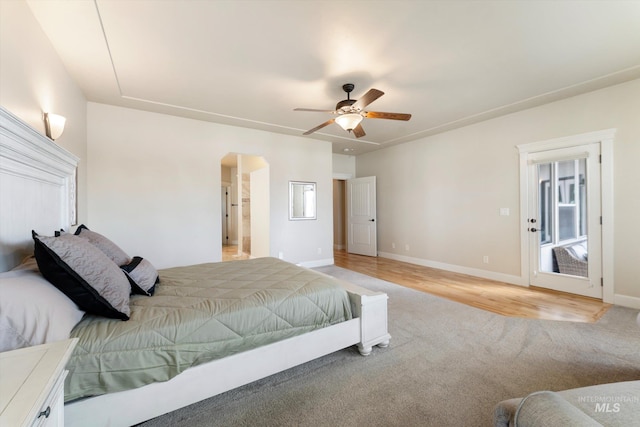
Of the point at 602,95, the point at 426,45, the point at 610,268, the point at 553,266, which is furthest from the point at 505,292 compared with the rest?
the point at 426,45

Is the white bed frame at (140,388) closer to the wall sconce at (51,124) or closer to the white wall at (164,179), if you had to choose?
the wall sconce at (51,124)

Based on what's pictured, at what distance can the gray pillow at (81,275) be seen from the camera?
1.24 meters

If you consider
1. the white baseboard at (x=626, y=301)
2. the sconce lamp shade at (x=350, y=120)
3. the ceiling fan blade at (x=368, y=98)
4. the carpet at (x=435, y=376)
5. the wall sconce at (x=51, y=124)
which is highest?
the ceiling fan blade at (x=368, y=98)

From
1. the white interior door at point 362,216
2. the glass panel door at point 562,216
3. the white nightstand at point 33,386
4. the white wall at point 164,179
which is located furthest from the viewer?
the white interior door at point 362,216

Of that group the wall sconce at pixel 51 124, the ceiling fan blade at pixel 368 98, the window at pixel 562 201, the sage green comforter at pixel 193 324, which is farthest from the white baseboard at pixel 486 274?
the wall sconce at pixel 51 124

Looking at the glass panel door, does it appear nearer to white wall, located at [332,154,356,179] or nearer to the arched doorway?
white wall, located at [332,154,356,179]

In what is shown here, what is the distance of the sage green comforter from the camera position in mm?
1198

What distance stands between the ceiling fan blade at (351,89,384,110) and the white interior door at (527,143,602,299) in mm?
2877

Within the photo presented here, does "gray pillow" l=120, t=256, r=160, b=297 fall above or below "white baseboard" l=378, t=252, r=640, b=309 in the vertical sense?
above

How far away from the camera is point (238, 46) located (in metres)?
2.29

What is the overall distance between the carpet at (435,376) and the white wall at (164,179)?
2.85 m

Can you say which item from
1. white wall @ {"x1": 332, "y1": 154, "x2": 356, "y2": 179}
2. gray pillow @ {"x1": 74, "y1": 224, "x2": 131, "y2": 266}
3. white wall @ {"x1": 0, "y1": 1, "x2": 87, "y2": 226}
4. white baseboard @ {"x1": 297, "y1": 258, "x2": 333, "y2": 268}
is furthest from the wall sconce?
white wall @ {"x1": 332, "y1": 154, "x2": 356, "y2": 179}

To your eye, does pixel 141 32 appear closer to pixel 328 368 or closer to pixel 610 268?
pixel 328 368

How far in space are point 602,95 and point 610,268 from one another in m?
2.11
